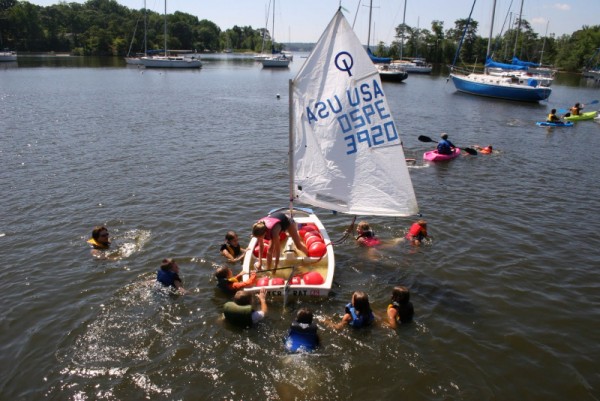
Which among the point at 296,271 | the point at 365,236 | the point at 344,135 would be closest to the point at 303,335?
the point at 296,271

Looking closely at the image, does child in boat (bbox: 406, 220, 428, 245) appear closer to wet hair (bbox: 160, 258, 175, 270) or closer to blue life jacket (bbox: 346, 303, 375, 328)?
blue life jacket (bbox: 346, 303, 375, 328)

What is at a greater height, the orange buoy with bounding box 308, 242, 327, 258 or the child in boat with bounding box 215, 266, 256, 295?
the orange buoy with bounding box 308, 242, 327, 258

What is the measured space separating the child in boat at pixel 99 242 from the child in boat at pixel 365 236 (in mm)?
8963

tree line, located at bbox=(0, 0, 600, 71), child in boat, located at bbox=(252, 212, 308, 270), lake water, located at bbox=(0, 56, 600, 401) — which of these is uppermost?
tree line, located at bbox=(0, 0, 600, 71)

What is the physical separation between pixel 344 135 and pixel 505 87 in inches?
2102

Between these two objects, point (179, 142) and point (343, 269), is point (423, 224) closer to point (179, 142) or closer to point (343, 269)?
point (343, 269)

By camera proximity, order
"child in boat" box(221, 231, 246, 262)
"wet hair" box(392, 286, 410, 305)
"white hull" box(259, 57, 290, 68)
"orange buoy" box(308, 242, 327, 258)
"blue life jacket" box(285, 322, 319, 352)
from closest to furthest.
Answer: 1. "blue life jacket" box(285, 322, 319, 352)
2. "wet hair" box(392, 286, 410, 305)
3. "orange buoy" box(308, 242, 327, 258)
4. "child in boat" box(221, 231, 246, 262)
5. "white hull" box(259, 57, 290, 68)

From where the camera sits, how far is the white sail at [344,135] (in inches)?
467

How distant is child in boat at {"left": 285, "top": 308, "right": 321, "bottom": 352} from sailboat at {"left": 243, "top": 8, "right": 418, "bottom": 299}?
167 cm

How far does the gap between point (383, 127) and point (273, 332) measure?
638 cm

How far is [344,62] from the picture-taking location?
1185 cm

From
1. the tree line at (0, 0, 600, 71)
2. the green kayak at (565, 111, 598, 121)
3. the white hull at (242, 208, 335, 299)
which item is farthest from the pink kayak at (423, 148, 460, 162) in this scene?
the tree line at (0, 0, 600, 71)

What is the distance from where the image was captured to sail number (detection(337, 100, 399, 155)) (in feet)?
40.0

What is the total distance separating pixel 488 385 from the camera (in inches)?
379
